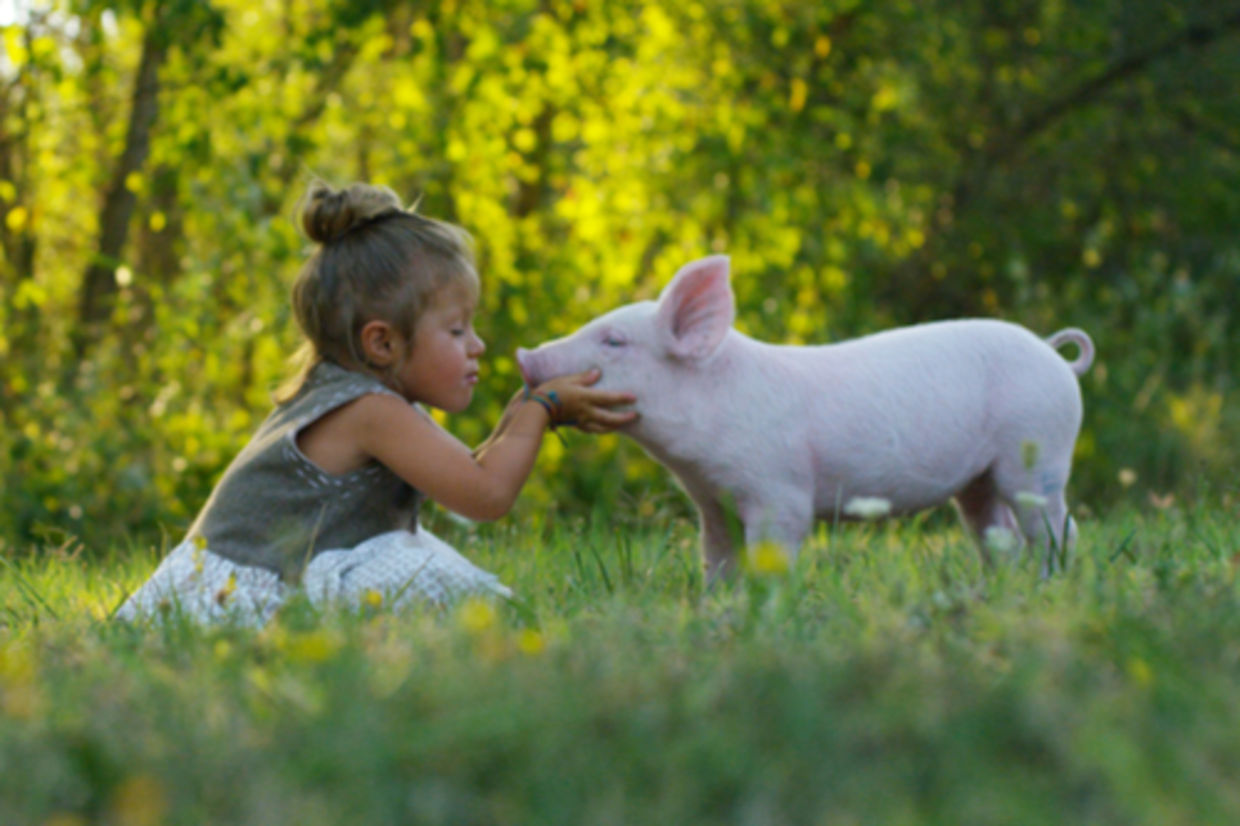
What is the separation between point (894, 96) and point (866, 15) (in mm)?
503

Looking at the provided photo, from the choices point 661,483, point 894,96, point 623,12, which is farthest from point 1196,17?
point 661,483

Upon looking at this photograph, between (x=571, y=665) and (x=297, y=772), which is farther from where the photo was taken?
(x=571, y=665)

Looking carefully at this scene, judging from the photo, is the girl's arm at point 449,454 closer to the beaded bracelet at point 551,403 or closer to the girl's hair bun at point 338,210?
the beaded bracelet at point 551,403

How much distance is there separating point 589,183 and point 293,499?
4.12m

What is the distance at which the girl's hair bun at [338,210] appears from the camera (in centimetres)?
375

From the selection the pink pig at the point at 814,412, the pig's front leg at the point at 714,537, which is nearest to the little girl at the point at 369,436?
the pink pig at the point at 814,412

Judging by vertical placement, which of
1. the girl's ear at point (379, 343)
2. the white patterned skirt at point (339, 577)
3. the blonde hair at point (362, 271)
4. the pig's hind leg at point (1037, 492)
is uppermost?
the blonde hair at point (362, 271)

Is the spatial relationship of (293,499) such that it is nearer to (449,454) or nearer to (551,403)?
(449,454)

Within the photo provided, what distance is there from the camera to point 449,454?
11.6 ft

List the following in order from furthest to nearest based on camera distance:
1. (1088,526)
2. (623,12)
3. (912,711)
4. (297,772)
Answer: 1. (623,12)
2. (1088,526)
3. (912,711)
4. (297,772)

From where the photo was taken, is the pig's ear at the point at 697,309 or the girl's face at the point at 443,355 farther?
the girl's face at the point at 443,355

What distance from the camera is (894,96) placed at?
26.2 feet

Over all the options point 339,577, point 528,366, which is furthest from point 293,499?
point 528,366

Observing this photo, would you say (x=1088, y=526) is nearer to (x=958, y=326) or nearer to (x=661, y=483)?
(x=958, y=326)
